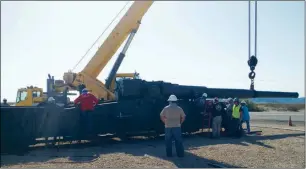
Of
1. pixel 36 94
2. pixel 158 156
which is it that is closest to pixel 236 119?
pixel 158 156

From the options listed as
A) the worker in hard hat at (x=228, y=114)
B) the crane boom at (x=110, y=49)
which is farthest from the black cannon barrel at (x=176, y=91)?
the crane boom at (x=110, y=49)

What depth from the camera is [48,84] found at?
17078 millimetres

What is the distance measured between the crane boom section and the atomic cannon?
4.17 m

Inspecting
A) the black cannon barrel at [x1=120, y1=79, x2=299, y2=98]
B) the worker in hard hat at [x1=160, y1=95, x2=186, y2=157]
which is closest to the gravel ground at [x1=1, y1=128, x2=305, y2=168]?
the worker in hard hat at [x1=160, y1=95, x2=186, y2=157]

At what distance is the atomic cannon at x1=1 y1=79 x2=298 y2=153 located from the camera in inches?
404

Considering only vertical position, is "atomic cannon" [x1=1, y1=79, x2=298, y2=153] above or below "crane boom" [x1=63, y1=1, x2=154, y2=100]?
below

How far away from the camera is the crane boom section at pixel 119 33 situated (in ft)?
55.1

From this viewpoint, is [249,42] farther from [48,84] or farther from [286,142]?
[48,84]

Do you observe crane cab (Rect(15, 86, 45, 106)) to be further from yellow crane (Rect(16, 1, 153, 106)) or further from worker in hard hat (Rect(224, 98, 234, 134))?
worker in hard hat (Rect(224, 98, 234, 134))

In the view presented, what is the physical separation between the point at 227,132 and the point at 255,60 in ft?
11.2

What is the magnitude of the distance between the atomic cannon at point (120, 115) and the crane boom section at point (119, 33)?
4173 millimetres

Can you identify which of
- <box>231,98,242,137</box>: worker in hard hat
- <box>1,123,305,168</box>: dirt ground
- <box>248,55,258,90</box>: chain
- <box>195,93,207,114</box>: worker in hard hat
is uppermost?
<box>248,55,258,90</box>: chain

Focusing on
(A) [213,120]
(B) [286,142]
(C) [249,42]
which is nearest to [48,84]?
(A) [213,120]

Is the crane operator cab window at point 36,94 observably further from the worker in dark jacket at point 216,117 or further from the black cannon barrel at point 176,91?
the worker in dark jacket at point 216,117
